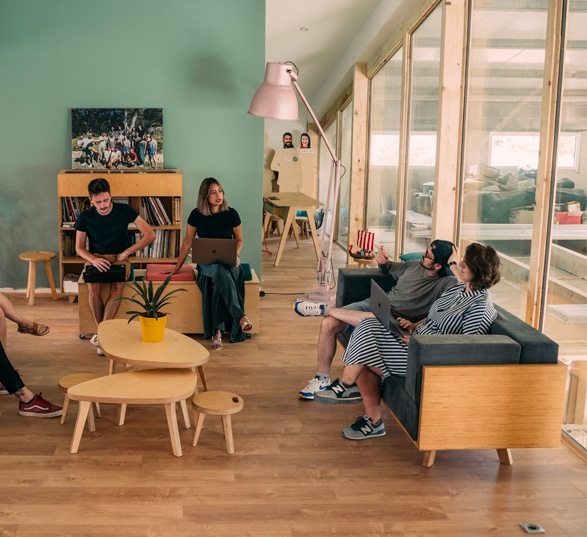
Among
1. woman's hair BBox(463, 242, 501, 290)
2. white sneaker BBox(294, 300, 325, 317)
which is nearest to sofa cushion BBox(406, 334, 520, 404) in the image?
woman's hair BBox(463, 242, 501, 290)

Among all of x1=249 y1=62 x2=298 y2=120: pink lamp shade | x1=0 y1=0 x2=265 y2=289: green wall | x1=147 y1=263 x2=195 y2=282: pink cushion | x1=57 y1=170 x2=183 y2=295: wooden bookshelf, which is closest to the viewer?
x1=147 y1=263 x2=195 y2=282: pink cushion

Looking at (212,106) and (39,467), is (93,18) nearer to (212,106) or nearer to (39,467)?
(212,106)

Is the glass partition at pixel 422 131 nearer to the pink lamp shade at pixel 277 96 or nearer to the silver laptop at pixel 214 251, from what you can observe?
the pink lamp shade at pixel 277 96

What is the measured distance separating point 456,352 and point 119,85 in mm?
4840

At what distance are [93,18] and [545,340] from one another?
5.31 meters

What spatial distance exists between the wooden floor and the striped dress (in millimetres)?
442

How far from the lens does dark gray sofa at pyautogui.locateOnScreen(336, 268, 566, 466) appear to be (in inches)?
146

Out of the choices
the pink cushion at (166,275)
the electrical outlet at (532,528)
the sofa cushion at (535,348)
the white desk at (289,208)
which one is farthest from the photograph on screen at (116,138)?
the electrical outlet at (532,528)

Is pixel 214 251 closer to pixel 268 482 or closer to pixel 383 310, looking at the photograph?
pixel 383 310

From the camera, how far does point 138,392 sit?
3.81 meters

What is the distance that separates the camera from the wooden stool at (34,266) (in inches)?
280

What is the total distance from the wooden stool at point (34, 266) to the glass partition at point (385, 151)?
3459mm

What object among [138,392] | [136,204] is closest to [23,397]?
[138,392]

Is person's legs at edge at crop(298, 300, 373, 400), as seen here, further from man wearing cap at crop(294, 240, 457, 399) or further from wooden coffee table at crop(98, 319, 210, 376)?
wooden coffee table at crop(98, 319, 210, 376)
